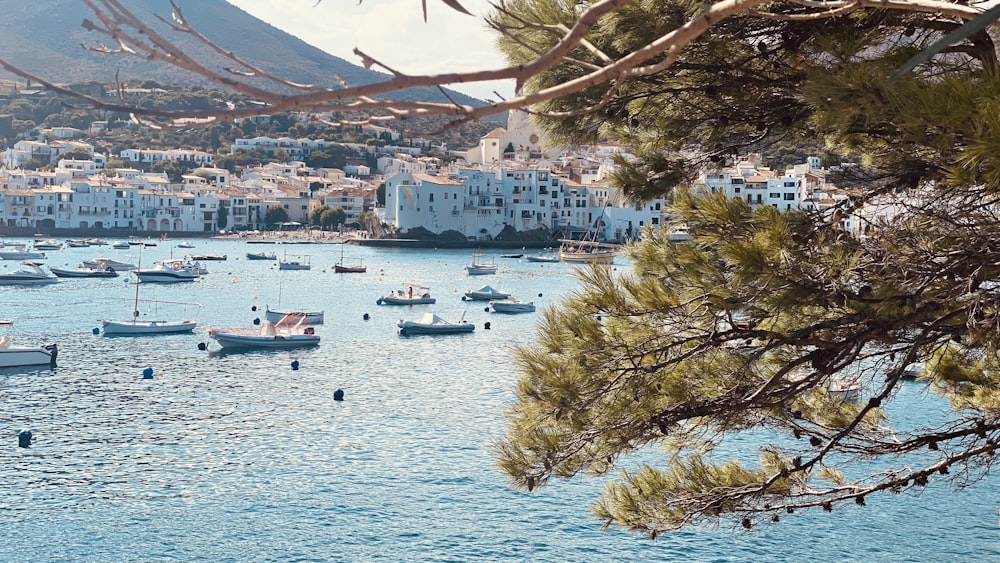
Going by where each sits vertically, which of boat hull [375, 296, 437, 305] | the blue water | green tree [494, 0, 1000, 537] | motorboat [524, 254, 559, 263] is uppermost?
green tree [494, 0, 1000, 537]

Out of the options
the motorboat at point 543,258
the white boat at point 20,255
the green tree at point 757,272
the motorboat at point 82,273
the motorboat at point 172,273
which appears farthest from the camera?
the motorboat at point 543,258

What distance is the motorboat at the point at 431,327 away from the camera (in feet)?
83.2

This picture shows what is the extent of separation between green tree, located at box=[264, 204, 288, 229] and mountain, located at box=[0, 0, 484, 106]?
53197 mm

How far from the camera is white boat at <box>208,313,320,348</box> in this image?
2225 cm

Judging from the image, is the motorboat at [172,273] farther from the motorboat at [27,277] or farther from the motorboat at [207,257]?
the motorboat at [207,257]

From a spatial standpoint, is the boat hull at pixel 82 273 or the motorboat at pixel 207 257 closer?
the boat hull at pixel 82 273

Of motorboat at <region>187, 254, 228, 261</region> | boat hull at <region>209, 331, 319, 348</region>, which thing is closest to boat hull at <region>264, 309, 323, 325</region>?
boat hull at <region>209, 331, 319, 348</region>

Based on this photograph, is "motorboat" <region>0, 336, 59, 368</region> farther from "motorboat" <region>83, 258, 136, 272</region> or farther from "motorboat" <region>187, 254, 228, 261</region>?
"motorboat" <region>187, 254, 228, 261</region>

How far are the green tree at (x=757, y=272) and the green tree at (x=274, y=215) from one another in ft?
264

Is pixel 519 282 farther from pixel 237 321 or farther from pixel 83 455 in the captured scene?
pixel 83 455

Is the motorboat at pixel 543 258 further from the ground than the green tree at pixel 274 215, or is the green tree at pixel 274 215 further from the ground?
the green tree at pixel 274 215

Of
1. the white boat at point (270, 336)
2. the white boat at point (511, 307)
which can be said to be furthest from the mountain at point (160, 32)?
the white boat at point (270, 336)

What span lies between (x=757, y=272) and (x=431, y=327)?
22.3 m

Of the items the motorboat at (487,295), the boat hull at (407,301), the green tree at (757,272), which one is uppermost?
the green tree at (757,272)
